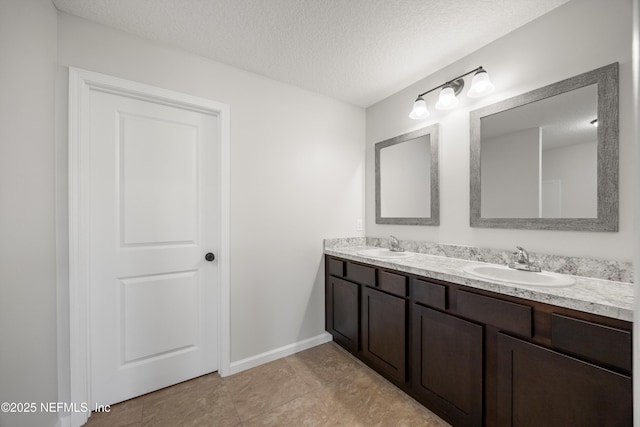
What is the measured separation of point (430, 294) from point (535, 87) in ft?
4.55

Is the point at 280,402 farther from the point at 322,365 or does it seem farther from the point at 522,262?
the point at 522,262

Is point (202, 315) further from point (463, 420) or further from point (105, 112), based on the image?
point (463, 420)

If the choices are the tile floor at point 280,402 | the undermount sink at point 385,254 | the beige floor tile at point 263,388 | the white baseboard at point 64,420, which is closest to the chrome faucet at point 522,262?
the undermount sink at point 385,254

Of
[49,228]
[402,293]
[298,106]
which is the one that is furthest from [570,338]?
[49,228]

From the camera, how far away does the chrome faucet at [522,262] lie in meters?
1.47

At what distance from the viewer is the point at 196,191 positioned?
190 cm

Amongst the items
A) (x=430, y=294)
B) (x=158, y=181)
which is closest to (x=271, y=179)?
(x=158, y=181)

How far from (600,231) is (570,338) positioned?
673mm

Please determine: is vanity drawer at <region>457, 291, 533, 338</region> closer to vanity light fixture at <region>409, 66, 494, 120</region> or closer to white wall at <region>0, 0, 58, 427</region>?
vanity light fixture at <region>409, 66, 494, 120</region>

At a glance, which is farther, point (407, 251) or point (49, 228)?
point (407, 251)

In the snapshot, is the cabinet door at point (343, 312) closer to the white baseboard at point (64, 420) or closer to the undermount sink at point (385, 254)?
the undermount sink at point (385, 254)

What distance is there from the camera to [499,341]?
1.19 meters

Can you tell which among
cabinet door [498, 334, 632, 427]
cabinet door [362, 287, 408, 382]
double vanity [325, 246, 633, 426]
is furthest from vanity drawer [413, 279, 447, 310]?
cabinet door [498, 334, 632, 427]

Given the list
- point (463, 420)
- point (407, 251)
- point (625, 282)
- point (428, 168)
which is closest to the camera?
point (625, 282)
